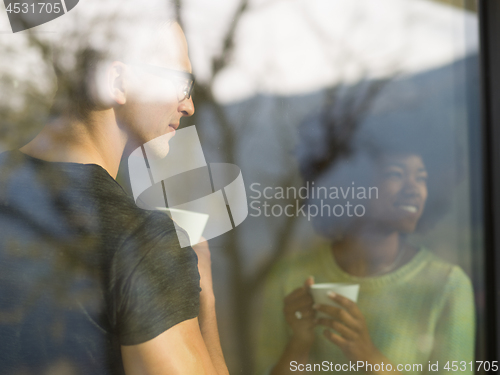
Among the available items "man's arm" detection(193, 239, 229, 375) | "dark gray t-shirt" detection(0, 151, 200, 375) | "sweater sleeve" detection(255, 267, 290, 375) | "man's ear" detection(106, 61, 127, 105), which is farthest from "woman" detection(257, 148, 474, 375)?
"man's ear" detection(106, 61, 127, 105)

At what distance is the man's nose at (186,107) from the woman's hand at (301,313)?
0.72 meters

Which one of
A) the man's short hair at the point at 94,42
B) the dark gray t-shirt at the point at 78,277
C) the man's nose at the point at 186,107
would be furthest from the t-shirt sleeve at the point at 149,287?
the man's short hair at the point at 94,42

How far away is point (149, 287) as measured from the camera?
1230 mm

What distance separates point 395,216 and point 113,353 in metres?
1.08

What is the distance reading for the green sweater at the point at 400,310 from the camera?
4.34 ft

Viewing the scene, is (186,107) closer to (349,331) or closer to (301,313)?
(301,313)

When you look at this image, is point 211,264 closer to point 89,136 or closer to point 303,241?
point 303,241

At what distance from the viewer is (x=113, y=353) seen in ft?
4.01

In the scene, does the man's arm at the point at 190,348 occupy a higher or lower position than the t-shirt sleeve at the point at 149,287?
lower

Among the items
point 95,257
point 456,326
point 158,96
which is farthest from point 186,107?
point 456,326

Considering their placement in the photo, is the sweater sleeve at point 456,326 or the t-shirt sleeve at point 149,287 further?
the sweater sleeve at point 456,326

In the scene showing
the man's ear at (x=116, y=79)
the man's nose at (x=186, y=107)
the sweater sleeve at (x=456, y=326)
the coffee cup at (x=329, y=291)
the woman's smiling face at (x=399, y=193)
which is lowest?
the sweater sleeve at (x=456, y=326)

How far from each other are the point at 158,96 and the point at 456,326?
137 centimetres

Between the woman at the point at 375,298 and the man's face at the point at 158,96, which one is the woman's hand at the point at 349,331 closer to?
the woman at the point at 375,298
